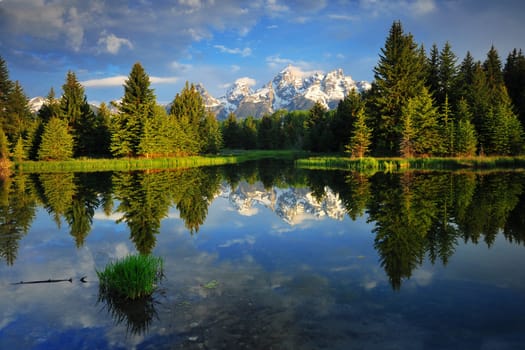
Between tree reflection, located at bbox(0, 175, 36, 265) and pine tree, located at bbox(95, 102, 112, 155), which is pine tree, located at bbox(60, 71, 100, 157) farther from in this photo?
tree reflection, located at bbox(0, 175, 36, 265)

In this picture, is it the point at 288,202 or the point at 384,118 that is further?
the point at 384,118

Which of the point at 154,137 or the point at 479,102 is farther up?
the point at 479,102

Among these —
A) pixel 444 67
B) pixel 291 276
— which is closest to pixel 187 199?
pixel 291 276

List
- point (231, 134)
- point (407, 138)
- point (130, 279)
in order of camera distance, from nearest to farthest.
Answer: point (130, 279) < point (407, 138) < point (231, 134)

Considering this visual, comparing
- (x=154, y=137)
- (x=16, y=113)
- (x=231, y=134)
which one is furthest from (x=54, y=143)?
(x=231, y=134)

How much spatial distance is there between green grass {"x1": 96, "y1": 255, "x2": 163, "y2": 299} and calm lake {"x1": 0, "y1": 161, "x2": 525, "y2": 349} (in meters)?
0.28

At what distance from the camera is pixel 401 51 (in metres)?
55.1

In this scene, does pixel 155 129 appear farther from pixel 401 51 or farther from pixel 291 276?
pixel 291 276

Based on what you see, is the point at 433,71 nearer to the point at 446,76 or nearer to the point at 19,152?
the point at 446,76

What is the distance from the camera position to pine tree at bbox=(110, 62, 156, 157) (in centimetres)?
5728

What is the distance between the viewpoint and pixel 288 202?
22.2 m

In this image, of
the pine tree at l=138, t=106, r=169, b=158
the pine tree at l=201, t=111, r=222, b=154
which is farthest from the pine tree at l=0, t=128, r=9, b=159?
the pine tree at l=201, t=111, r=222, b=154

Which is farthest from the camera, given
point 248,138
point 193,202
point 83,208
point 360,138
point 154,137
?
point 248,138

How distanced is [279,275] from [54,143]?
5435cm
